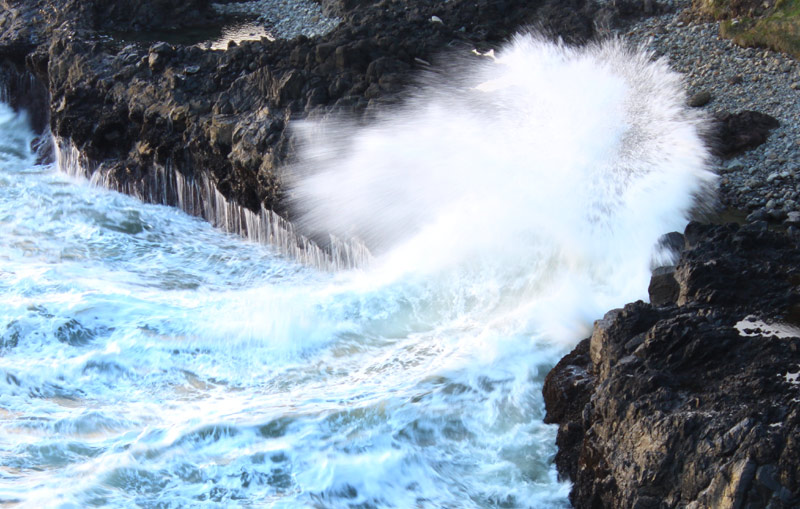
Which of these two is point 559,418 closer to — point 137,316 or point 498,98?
point 137,316

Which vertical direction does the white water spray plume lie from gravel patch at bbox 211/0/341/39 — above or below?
below

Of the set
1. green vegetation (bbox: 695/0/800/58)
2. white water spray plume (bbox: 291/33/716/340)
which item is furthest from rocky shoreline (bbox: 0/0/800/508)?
white water spray plume (bbox: 291/33/716/340)

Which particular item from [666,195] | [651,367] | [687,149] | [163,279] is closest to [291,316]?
[163,279]

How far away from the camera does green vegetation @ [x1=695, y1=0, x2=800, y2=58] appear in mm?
10820

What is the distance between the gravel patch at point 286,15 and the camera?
15.4 meters

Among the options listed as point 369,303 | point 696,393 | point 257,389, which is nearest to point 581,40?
point 369,303

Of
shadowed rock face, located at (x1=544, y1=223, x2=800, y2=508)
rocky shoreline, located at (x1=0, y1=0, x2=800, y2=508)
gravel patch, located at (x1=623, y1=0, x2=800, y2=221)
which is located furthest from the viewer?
gravel patch, located at (x1=623, y1=0, x2=800, y2=221)

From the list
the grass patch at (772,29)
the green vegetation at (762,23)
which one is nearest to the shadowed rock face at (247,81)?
the green vegetation at (762,23)

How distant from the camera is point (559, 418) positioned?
255 inches

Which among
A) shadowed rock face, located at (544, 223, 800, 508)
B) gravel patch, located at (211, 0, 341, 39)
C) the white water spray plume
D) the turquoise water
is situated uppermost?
gravel patch, located at (211, 0, 341, 39)

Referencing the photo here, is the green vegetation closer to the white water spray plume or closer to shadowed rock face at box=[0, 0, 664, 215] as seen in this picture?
the white water spray plume

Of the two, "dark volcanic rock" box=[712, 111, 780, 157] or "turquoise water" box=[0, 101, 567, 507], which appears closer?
"turquoise water" box=[0, 101, 567, 507]

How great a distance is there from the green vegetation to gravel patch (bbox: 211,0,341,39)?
691cm

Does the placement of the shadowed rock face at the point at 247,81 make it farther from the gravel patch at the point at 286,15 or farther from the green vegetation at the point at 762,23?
the green vegetation at the point at 762,23
